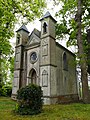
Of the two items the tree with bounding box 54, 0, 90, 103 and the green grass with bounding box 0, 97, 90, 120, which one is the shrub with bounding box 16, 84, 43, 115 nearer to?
the green grass with bounding box 0, 97, 90, 120

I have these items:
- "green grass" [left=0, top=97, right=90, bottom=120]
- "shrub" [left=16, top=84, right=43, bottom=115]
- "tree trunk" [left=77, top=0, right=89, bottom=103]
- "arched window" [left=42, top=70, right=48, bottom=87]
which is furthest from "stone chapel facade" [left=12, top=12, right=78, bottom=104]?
"shrub" [left=16, top=84, right=43, bottom=115]

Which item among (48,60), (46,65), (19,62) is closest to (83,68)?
(48,60)

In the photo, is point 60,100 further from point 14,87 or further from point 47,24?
point 47,24

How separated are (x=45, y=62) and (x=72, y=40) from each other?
25.0 ft

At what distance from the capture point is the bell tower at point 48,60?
1515cm

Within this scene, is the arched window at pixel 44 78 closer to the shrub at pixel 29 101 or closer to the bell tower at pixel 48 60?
the bell tower at pixel 48 60

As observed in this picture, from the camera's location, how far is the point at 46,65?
15906 millimetres

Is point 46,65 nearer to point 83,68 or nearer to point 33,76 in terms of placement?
point 33,76

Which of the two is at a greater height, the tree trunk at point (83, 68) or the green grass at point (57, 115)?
the tree trunk at point (83, 68)

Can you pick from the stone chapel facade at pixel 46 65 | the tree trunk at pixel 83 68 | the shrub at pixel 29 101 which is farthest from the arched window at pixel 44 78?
the shrub at pixel 29 101

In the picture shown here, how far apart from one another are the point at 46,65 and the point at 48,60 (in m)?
0.62

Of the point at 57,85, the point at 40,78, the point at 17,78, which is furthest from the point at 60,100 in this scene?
the point at 17,78

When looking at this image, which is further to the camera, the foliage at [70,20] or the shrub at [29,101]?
the foliage at [70,20]

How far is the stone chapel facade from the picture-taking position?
1569 cm
